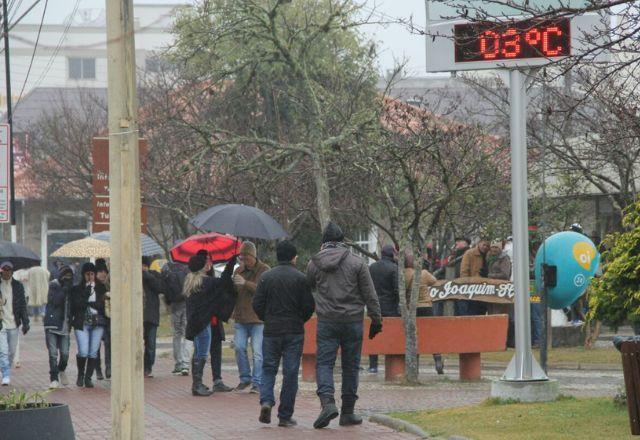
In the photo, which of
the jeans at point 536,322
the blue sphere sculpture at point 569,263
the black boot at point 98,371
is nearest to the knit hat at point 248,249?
the black boot at point 98,371

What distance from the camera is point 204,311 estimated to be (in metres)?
16.6

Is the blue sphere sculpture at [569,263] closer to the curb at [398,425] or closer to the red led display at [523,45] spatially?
the red led display at [523,45]

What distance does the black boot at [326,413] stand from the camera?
41.9 ft

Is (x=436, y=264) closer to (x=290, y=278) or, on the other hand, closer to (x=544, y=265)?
(x=544, y=265)

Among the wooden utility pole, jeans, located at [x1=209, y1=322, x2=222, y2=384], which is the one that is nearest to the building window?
jeans, located at [x1=209, y1=322, x2=222, y2=384]

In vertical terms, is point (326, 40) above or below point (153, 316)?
above

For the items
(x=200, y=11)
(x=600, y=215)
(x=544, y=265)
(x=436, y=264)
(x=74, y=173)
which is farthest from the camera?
(x=74, y=173)

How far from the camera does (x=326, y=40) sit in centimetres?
3322

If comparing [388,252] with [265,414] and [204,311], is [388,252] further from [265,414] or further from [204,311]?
[265,414]

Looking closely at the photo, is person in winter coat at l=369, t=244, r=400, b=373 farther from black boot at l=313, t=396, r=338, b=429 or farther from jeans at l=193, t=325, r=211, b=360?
black boot at l=313, t=396, r=338, b=429

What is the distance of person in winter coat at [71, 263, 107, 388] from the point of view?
1838cm

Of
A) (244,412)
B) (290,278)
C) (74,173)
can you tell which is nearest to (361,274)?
(290,278)

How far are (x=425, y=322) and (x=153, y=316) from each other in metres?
4.07

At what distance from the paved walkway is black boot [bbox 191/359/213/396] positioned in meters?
0.16
